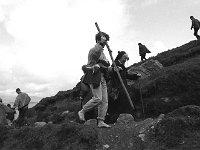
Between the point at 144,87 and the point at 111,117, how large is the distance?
4563mm

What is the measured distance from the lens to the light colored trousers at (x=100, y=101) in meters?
8.05

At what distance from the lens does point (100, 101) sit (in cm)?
805

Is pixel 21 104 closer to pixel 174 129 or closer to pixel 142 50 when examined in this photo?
pixel 174 129

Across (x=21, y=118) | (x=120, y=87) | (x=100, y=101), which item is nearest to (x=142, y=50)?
(x=21, y=118)

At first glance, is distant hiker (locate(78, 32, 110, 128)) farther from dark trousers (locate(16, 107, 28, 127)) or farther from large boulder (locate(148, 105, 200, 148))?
dark trousers (locate(16, 107, 28, 127))

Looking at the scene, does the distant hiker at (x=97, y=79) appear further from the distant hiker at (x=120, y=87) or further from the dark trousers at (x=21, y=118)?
the dark trousers at (x=21, y=118)

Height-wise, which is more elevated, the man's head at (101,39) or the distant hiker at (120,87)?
the man's head at (101,39)

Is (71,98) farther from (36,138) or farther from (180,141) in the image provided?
(180,141)

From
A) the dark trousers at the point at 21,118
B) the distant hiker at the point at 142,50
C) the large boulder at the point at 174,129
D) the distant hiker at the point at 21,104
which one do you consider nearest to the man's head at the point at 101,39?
the large boulder at the point at 174,129

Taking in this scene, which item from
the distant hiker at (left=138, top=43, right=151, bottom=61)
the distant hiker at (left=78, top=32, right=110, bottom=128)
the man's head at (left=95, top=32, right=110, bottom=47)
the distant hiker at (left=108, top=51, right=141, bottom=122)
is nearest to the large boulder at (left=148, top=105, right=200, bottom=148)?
the distant hiker at (left=78, top=32, right=110, bottom=128)

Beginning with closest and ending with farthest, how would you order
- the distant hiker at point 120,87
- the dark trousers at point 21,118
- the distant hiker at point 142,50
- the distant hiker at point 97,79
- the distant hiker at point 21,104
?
1. the distant hiker at point 97,79
2. the distant hiker at point 120,87
3. the distant hiker at point 21,104
4. the dark trousers at point 21,118
5. the distant hiker at point 142,50

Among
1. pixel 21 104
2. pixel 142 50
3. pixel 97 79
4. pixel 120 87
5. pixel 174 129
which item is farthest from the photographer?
pixel 142 50

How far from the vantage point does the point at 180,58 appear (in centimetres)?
2188

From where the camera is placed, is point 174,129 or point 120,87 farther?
point 120,87
